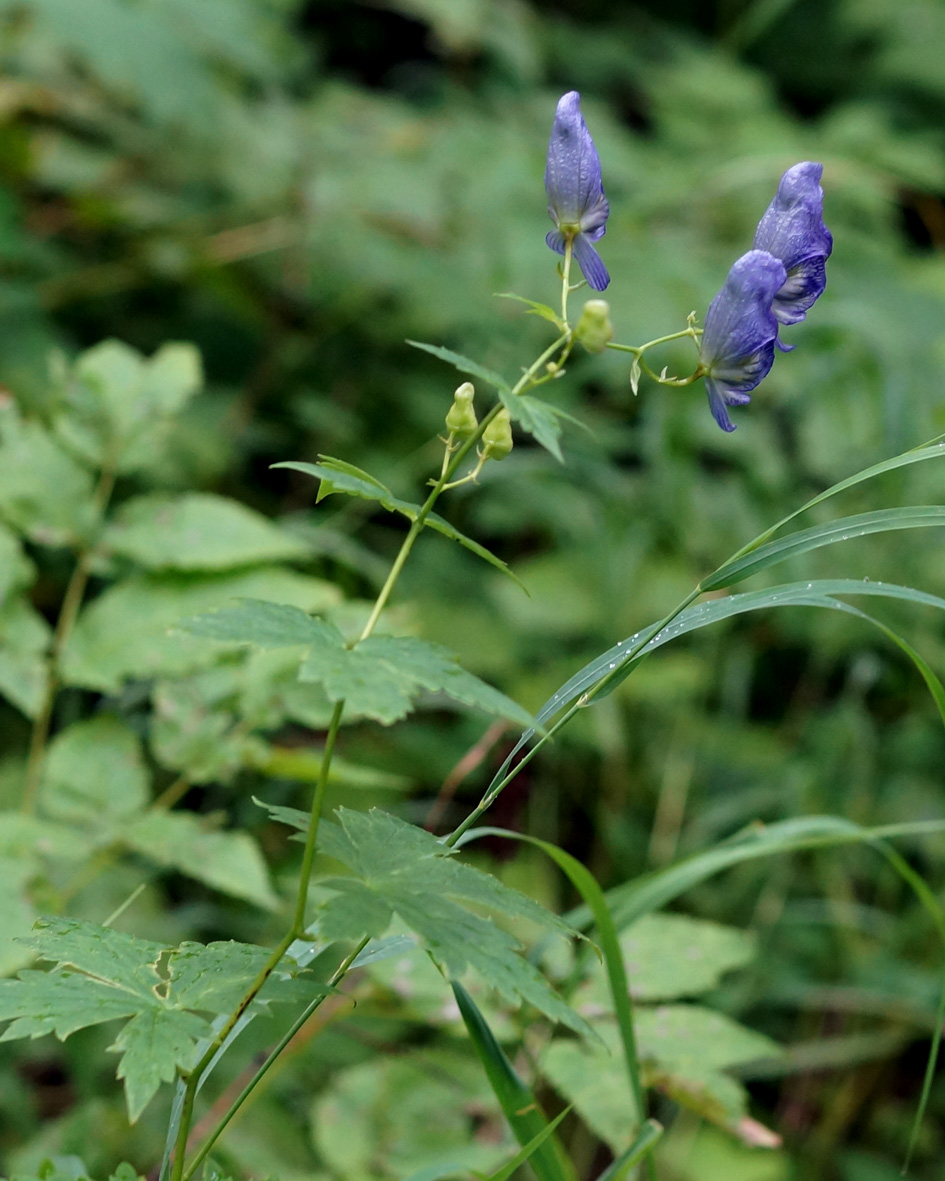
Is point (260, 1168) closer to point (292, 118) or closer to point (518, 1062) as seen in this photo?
point (518, 1062)

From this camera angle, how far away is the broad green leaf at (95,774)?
3.92 feet

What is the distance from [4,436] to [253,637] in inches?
38.2

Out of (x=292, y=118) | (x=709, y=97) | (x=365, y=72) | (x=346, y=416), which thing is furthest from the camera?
(x=365, y=72)

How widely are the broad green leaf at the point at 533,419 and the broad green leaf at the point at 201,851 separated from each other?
27.7 inches

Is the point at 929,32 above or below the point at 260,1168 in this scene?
above

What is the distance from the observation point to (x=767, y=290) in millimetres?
672

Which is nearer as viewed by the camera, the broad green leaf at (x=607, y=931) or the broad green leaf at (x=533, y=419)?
the broad green leaf at (x=533, y=419)

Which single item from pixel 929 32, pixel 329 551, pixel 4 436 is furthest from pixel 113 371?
pixel 929 32

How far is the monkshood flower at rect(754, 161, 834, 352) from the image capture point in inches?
27.2

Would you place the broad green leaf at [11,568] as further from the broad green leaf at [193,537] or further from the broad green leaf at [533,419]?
the broad green leaf at [533,419]

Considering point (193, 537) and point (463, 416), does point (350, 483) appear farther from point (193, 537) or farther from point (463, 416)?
point (193, 537)

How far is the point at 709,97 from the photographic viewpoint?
367 cm

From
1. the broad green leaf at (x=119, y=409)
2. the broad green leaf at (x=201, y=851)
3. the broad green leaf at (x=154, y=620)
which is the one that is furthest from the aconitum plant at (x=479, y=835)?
the broad green leaf at (x=119, y=409)

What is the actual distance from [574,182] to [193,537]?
0.79 meters
